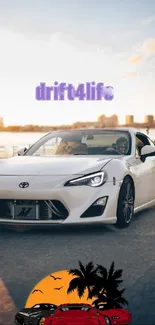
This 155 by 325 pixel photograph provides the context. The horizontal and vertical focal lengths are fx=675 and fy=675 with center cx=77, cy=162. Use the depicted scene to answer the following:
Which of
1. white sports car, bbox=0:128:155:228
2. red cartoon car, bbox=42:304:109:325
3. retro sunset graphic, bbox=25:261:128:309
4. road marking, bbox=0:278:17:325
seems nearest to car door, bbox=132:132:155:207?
white sports car, bbox=0:128:155:228

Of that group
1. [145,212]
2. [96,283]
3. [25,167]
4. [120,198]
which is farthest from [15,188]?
[96,283]

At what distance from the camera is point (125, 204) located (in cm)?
877

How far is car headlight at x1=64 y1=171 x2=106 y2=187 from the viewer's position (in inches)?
323

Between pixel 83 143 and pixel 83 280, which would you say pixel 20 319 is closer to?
pixel 83 280

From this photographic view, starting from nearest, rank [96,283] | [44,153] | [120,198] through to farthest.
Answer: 1. [96,283]
2. [120,198]
3. [44,153]

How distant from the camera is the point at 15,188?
26.9ft

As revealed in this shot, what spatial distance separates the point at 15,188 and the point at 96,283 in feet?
13.8

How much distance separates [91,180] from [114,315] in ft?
14.2

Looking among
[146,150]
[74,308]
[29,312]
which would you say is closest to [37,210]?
[146,150]

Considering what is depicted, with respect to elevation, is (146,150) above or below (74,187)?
above

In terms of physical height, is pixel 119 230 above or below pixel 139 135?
below

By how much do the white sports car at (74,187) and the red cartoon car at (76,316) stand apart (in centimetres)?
414

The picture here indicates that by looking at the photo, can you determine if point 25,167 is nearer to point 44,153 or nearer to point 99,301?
point 44,153

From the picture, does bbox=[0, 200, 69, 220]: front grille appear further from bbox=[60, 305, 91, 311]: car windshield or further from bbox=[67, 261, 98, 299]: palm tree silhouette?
bbox=[60, 305, 91, 311]: car windshield
